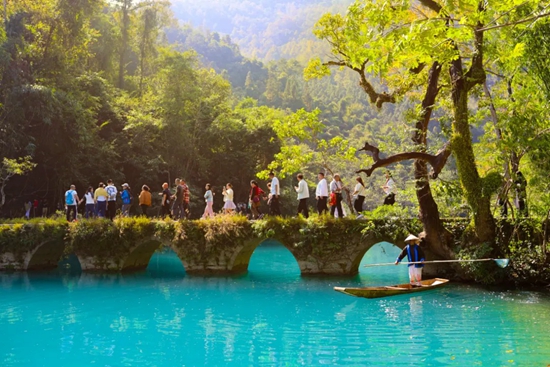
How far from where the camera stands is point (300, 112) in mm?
22578

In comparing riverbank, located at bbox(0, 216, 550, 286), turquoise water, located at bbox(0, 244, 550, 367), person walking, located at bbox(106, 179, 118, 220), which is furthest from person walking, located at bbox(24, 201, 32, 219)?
turquoise water, located at bbox(0, 244, 550, 367)

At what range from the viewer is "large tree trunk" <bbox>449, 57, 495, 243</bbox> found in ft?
51.0

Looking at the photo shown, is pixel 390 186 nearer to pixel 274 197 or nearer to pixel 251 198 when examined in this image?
pixel 274 197

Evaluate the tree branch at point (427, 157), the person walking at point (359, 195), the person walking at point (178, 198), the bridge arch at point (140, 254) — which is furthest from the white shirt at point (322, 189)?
the bridge arch at point (140, 254)

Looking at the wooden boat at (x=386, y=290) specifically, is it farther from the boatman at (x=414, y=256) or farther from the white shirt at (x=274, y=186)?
the white shirt at (x=274, y=186)

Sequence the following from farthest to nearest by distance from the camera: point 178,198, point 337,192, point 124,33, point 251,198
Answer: point 124,33 < point 178,198 < point 251,198 < point 337,192

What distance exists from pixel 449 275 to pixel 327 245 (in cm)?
392

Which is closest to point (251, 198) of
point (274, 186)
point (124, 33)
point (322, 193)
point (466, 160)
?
point (274, 186)

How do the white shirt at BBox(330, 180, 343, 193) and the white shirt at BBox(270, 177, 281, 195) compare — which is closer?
the white shirt at BBox(330, 180, 343, 193)

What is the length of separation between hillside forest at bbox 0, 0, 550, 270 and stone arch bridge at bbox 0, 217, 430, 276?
1.85m

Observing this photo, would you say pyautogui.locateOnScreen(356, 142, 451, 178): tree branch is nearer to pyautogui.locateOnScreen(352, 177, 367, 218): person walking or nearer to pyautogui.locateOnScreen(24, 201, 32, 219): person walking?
pyautogui.locateOnScreen(352, 177, 367, 218): person walking

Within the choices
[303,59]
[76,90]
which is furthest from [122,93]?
[303,59]

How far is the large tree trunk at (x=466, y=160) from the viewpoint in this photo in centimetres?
1554

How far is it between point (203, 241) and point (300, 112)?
22.4 feet
